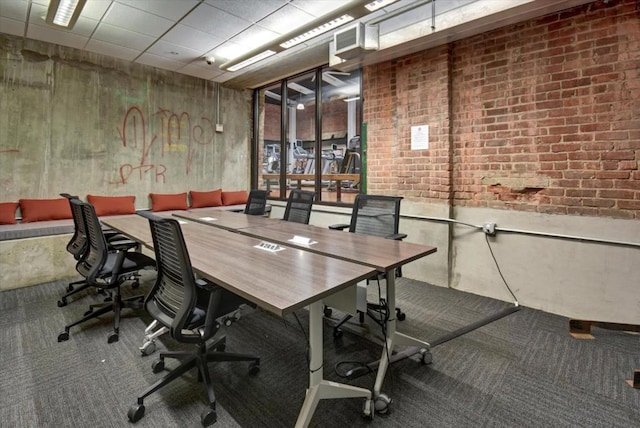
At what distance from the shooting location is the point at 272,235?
2691 millimetres

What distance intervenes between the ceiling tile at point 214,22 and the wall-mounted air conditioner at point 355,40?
1.00 m

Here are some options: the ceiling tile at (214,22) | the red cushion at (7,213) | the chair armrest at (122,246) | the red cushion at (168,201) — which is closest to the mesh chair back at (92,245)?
the chair armrest at (122,246)

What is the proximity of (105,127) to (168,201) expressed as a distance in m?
1.33

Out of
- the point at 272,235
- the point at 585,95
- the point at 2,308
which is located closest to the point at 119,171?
the point at 2,308

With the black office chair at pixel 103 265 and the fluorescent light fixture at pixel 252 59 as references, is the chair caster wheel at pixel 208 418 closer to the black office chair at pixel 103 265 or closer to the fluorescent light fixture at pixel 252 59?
the black office chair at pixel 103 265

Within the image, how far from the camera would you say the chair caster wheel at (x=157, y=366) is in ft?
6.84

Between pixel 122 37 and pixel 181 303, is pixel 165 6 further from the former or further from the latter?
pixel 181 303

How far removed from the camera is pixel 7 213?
12.5 ft

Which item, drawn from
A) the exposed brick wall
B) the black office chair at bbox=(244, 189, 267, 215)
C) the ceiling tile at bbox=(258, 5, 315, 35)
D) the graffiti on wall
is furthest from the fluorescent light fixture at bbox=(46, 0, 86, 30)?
the exposed brick wall

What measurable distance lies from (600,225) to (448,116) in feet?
5.65

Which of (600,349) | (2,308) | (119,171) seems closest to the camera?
(600,349)

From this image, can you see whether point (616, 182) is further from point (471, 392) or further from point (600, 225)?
point (471, 392)

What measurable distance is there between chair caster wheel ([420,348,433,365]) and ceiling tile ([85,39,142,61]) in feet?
16.1

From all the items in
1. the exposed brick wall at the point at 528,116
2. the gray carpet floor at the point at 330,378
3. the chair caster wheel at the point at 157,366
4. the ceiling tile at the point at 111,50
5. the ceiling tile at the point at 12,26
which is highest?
the ceiling tile at the point at 111,50
